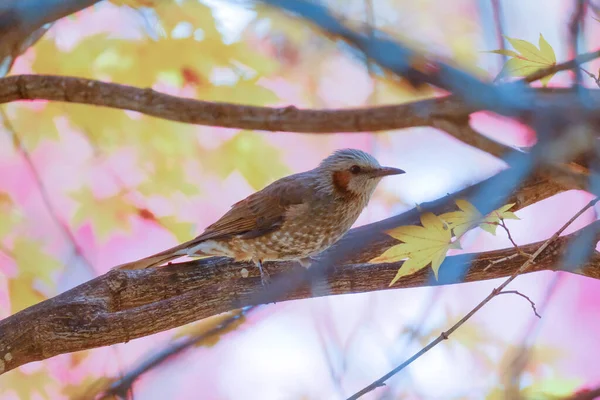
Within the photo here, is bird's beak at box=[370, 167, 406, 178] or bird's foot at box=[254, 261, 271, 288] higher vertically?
bird's beak at box=[370, 167, 406, 178]

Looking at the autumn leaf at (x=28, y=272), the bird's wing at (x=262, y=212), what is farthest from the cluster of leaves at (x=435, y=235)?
the autumn leaf at (x=28, y=272)

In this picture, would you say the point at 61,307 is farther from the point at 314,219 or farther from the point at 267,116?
the point at 314,219

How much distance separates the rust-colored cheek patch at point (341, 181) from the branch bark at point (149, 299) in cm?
44

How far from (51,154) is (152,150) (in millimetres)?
653

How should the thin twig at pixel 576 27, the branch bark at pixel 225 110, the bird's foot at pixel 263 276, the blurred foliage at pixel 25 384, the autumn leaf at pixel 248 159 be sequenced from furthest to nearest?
the autumn leaf at pixel 248 159 → the blurred foliage at pixel 25 384 → the bird's foot at pixel 263 276 → the branch bark at pixel 225 110 → the thin twig at pixel 576 27

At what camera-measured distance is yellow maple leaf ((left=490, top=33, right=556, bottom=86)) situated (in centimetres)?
194

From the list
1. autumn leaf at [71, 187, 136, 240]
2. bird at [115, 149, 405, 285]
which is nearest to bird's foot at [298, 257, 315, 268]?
bird at [115, 149, 405, 285]

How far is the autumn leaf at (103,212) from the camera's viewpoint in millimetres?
3604

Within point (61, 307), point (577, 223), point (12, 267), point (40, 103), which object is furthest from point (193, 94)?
point (577, 223)

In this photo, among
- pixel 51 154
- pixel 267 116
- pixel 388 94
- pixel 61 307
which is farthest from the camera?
pixel 51 154

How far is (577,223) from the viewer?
3.60m

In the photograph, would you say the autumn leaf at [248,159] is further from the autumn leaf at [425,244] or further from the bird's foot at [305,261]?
the autumn leaf at [425,244]

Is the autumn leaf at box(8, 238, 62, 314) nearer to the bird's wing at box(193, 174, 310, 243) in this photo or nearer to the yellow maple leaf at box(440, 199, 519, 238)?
the bird's wing at box(193, 174, 310, 243)

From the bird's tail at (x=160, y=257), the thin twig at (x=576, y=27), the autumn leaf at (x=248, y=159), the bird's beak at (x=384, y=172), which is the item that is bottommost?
the thin twig at (x=576, y=27)
